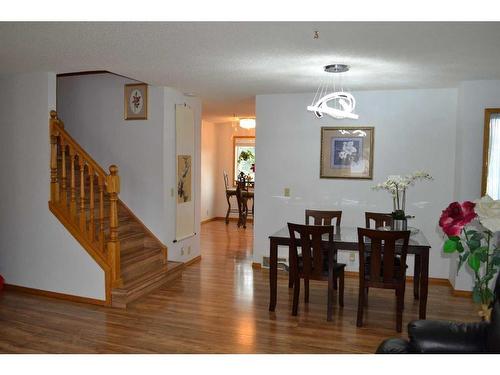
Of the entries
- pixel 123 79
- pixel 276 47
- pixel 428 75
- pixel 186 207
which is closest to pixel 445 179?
pixel 428 75

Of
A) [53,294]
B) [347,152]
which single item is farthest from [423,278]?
[53,294]

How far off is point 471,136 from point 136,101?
4211 millimetres

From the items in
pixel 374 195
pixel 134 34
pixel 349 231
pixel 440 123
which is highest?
pixel 134 34

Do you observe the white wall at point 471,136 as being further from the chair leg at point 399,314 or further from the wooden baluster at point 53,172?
the wooden baluster at point 53,172

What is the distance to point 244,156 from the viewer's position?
34.6 feet

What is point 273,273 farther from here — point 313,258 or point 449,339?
point 449,339

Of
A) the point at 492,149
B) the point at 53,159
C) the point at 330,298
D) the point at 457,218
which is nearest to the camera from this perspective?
the point at 457,218

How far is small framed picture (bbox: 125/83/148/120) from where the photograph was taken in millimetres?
5578

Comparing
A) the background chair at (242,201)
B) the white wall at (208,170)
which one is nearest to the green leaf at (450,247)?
the background chair at (242,201)

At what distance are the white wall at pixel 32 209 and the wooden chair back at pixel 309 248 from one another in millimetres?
2037
